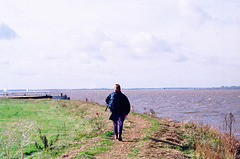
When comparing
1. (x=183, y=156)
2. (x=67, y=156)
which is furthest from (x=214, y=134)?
(x=67, y=156)

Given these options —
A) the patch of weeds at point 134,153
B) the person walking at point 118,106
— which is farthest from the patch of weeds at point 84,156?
the person walking at point 118,106

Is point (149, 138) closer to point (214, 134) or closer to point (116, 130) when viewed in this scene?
point (116, 130)

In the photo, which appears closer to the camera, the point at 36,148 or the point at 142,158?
the point at 142,158

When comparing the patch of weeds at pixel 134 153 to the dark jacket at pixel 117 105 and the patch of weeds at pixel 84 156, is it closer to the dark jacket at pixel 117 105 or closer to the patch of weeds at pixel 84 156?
the patch of weeds at pixel 84 156

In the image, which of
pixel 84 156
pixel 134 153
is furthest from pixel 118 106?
pixel 84 156

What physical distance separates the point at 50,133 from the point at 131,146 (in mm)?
6532

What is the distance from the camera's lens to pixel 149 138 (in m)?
10.7

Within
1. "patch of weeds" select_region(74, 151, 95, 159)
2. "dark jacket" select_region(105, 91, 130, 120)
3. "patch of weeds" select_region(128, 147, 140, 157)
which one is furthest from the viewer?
"dark jacket" select_region(105, 91, 130, 120)

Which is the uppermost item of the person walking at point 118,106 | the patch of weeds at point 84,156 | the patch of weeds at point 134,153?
the person walking at point 118,106

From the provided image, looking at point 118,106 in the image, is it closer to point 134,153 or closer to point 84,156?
point 134,153

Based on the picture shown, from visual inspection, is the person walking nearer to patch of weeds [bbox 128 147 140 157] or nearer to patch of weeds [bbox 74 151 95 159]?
patch of weeds [bbox 128 147 140 157]

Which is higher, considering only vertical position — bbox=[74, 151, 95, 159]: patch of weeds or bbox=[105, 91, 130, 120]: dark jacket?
bbox=[105, 91, 130, 120]: dark jacket

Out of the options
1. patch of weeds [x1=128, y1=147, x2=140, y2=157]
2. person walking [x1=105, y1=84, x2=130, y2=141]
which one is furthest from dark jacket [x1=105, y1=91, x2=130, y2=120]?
patch of weeds [x1=128, y1=147, x2=140, y2=157]

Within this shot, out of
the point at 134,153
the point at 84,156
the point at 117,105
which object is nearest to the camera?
the point at 84,156
